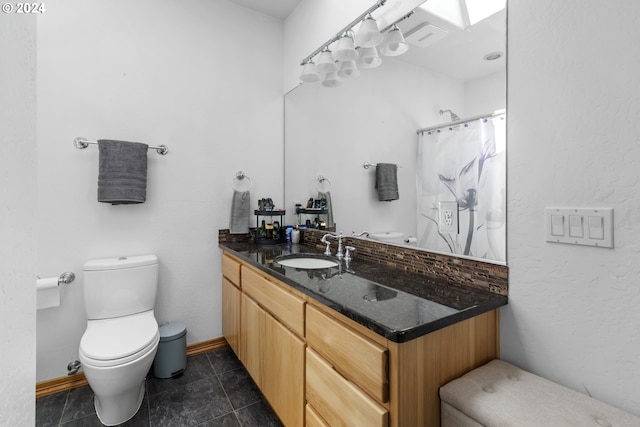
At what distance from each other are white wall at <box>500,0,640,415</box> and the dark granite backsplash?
6 cm

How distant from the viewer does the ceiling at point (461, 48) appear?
111 centimetres

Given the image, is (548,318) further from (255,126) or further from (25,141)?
(255,126)

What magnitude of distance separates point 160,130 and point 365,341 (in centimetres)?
203

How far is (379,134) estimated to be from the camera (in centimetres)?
175

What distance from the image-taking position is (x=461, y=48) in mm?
1282

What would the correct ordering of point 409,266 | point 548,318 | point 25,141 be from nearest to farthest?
point 25,141
point 548,318
point 409,266

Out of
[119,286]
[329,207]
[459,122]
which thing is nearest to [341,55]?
[459,122]

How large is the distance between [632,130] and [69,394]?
114 inches

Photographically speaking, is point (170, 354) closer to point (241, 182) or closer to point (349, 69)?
point (241, 182)

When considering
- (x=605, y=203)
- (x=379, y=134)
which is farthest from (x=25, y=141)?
(x=379, y=134)

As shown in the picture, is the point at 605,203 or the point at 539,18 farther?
the point at 539,18

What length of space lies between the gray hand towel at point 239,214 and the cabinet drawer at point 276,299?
51cm

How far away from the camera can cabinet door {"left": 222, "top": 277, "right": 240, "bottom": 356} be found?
202cm

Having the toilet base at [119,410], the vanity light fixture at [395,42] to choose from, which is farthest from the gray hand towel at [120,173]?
the vanity light fixture at [395,42]
